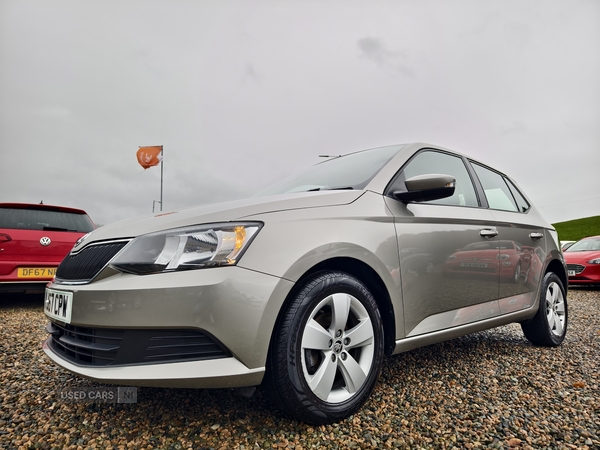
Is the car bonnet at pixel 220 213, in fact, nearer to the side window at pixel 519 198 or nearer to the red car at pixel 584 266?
the side window at pixel 519 198

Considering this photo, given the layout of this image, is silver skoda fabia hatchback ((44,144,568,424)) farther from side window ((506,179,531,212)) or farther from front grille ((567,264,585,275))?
front grille ((567,264,585,275))

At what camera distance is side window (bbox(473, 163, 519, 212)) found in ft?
10.6

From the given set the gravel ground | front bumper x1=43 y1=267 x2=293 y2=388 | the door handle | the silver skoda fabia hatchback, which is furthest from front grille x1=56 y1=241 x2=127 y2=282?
the door handle

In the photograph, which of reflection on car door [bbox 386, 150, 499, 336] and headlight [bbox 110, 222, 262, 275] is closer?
headlight [bbox 110, 222, 262, 275]

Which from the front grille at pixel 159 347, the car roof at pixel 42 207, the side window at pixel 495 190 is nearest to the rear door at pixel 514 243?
the side window at pixel 495 190

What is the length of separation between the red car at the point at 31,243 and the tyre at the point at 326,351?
4251 mm

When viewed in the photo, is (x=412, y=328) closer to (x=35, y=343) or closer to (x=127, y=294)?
(x=127, y=294)

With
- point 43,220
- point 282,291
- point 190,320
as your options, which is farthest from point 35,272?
→ point 282,291

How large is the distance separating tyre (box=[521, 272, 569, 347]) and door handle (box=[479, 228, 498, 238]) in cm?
100

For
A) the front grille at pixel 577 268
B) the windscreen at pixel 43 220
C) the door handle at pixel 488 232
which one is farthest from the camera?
the front grille at pixel 577 268

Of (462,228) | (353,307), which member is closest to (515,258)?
(462,228)

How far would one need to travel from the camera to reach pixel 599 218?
56.2 meters

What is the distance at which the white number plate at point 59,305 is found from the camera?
1.78 m

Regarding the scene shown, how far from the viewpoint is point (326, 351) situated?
6.01 feet
